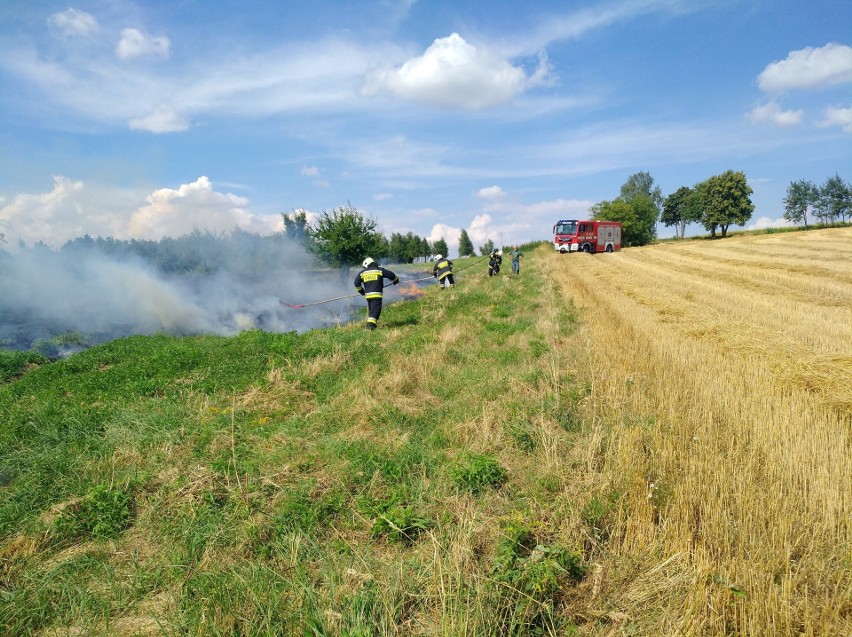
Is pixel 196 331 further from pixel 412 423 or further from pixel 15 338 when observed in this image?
pixel 412 423

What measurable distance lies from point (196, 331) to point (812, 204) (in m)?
84.5

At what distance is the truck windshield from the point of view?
40438 millimetres

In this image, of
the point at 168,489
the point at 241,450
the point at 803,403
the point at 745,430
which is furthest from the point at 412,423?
the point at 803,403

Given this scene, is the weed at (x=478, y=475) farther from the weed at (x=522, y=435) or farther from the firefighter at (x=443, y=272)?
the firefighter at (x=443, y=272)

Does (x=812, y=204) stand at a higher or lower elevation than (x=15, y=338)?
higher

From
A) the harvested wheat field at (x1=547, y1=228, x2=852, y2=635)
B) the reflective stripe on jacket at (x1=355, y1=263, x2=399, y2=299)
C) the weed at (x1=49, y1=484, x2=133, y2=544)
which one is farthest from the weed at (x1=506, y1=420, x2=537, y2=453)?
the reflective stripe on jacket at (x1=355, y1=263, x2=399, y2=299)

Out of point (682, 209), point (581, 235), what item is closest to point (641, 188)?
point (682, 209)

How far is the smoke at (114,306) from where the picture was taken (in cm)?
1608

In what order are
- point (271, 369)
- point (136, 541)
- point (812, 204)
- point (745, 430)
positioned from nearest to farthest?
point (136, 541)
point (745, 430)
point (271, 369)
point (812, 204)

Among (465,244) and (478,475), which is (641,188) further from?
(478,475)

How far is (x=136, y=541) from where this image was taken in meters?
3.92

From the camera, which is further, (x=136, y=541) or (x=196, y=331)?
(x=196, y=331)

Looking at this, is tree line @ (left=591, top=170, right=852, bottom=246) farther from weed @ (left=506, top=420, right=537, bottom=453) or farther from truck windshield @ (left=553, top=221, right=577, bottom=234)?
weed @ (left=506, top=420, right=537, bottom=453)

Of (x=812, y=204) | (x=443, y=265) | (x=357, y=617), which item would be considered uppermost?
(x=812, y=204)
